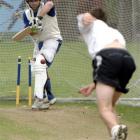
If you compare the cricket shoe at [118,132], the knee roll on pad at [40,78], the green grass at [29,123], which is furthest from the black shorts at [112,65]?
the knee roll on pad at [40,78]

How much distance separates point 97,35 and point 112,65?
1.41 feet

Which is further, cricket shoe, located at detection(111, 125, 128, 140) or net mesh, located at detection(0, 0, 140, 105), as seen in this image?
net mesh, located at detection(0, 0, 140, 105)

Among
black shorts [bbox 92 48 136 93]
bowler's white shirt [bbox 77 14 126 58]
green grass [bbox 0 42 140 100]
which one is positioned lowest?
green grass [bbox 0 42 140 100]

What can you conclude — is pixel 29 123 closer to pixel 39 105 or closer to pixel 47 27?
pixel 39 105

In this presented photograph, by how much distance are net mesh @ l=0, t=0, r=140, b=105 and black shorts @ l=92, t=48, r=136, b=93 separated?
3942 mm

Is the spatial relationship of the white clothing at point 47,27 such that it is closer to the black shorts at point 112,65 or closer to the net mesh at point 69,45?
the net mesh at point 69,45

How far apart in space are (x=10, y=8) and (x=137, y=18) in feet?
10.4

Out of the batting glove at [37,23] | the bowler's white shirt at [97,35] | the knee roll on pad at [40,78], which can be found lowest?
the knee roll on pad at [40,78]

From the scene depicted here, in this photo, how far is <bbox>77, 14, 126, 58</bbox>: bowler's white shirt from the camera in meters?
6.26

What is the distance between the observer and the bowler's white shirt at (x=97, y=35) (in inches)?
246

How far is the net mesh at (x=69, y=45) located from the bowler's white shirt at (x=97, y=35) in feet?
12.4

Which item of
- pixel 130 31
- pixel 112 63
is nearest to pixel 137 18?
pixel 130 31

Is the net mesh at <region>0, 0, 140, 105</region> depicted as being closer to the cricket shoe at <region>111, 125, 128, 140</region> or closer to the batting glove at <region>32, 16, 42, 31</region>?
the batting glove at <region>32, 16, 42, 31</region>

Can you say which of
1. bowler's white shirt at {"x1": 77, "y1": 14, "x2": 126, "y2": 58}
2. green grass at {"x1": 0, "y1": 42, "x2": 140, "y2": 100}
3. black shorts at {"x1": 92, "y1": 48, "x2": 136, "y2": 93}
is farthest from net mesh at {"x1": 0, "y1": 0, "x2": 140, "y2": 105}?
black shorts at {"x1": 92, "y1": 48, "x2": 136, "y2": 93}
